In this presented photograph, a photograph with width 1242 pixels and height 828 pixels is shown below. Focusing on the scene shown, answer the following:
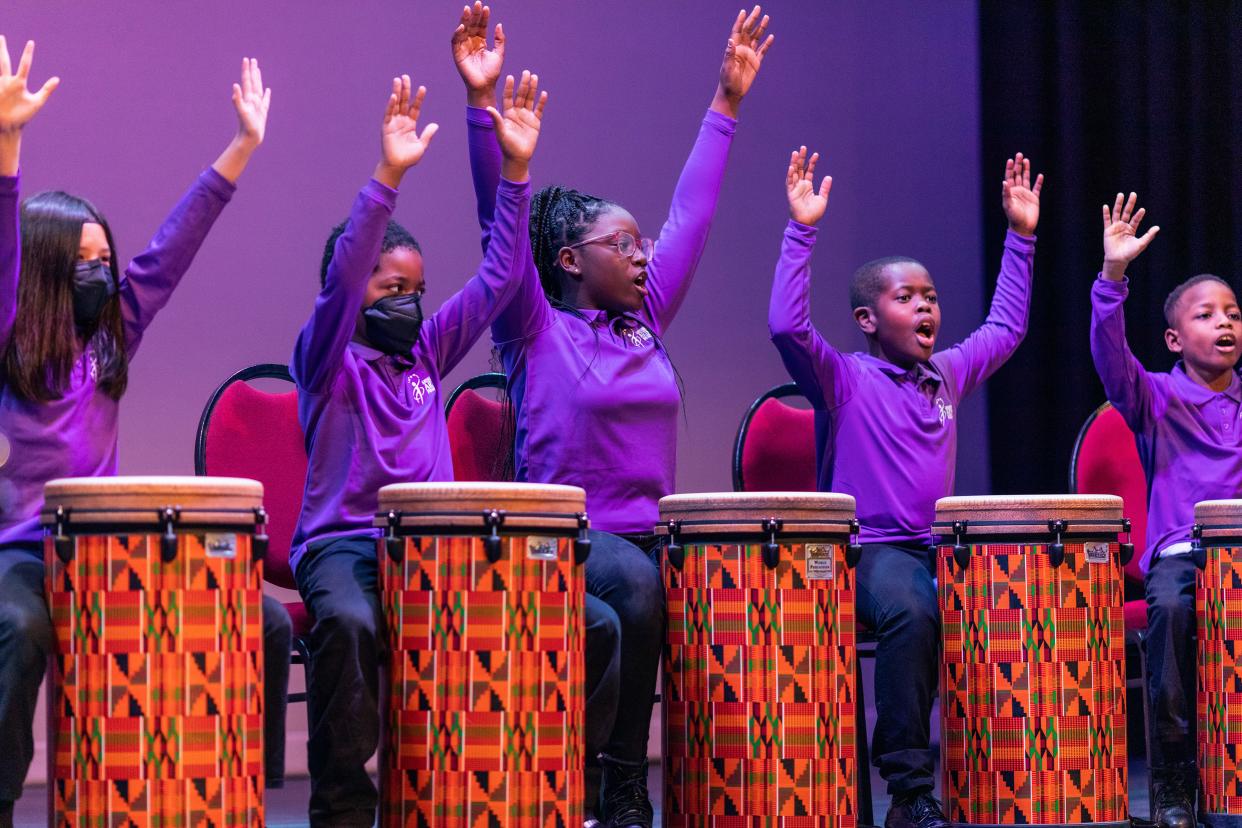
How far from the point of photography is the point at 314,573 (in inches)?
129

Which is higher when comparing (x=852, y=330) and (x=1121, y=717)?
(x=852, y=330)

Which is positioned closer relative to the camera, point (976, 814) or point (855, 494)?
point (976, 814)

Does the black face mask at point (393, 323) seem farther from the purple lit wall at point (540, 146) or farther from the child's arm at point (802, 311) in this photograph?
the purple lit wall at point (540, 146)

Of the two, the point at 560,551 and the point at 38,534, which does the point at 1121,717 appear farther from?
the point at 38,534

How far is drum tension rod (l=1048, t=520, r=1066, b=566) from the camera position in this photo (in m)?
3.59

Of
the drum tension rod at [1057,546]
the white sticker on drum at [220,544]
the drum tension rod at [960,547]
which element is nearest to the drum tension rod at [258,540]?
the white sticker on drum at [220,544]

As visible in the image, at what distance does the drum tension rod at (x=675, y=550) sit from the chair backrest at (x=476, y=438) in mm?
811

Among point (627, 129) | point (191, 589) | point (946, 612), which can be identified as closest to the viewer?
point (191, 589)

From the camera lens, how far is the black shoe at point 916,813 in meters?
3.60

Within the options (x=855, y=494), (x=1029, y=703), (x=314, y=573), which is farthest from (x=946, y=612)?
(x=314, y=573)

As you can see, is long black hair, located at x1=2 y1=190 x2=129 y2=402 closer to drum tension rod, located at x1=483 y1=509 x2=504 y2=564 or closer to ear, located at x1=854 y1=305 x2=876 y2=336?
drum tension rod, located at x1=483 y1=509 x2=504 y2=564

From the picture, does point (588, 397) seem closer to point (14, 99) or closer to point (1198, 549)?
point (14, 99)

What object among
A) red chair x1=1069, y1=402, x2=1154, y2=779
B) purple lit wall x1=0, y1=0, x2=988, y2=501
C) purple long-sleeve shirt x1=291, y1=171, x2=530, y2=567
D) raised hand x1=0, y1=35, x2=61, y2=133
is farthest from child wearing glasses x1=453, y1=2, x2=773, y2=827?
red chair x1=1069, y1=402, x2=1154, y2=779

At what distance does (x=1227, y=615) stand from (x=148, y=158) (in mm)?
3324
